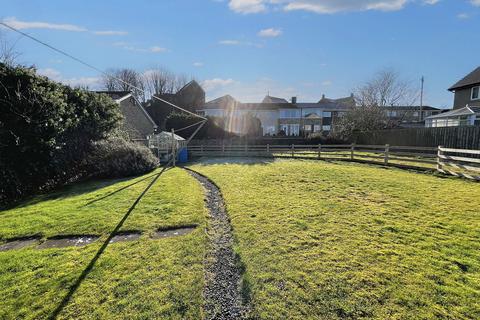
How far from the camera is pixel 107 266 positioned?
3953 millimetres

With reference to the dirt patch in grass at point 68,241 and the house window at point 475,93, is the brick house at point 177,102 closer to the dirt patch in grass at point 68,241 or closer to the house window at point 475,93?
the house window at point 475,93

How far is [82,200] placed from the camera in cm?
788

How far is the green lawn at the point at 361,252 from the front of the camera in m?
3.05

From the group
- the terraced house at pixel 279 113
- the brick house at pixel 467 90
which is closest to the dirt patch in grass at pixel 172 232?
the brick house at pixel 467 90

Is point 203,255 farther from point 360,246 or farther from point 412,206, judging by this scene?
point 412,206

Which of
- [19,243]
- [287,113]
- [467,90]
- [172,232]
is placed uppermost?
[467,90]

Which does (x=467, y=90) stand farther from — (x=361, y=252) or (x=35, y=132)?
(x=35, y=132)

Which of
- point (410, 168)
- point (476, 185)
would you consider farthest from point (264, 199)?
point (410, 168)

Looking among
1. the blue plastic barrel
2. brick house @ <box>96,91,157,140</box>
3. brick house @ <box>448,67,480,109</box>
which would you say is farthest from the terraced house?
the blue plastic barrel

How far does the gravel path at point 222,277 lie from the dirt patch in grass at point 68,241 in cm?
250

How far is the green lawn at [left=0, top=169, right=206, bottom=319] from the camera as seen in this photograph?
304 cm

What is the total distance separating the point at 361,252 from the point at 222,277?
249cm

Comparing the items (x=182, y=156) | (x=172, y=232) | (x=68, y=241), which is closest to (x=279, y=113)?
(x=182, y=156)

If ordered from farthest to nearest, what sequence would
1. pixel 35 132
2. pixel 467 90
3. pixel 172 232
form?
pixel 467 90 → pixel 35 132 → pixel 172 232
